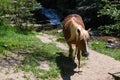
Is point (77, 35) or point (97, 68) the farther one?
point (97, 68)

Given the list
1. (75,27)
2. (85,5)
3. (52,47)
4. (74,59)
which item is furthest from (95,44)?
(85,5)

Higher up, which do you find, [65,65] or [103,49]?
[65,65]

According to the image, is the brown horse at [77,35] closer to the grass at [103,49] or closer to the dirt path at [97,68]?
the dirt path at [97,68]

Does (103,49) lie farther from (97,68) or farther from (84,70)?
(84,70)

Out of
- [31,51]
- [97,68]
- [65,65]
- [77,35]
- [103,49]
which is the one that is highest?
[77,35]

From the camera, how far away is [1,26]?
1519cm

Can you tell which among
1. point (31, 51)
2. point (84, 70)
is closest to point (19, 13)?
point (31, 51)

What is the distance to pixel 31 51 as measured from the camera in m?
11.9

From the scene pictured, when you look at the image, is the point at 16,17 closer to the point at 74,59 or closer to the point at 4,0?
the point at 4,0

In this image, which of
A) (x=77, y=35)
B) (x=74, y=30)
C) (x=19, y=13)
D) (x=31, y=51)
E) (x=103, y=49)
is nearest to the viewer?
(x=77, y=35)

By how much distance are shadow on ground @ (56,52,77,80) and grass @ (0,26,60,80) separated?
0.54 feet

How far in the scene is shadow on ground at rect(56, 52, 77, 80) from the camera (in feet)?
33.0

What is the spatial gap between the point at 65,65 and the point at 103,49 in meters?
4.21

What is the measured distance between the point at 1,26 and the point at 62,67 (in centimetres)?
556
